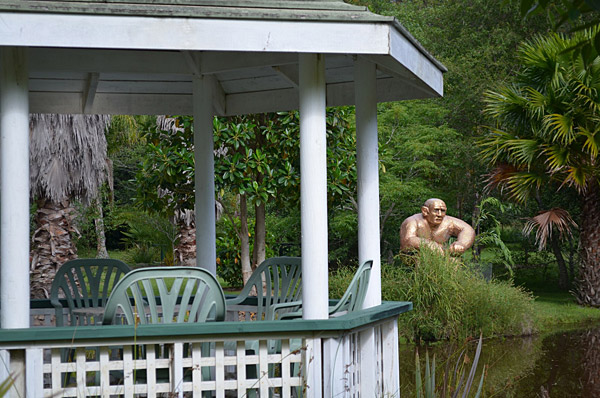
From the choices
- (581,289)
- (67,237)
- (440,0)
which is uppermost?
(440,0)

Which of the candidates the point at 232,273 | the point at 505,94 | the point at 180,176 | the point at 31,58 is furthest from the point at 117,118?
the point at 31,58

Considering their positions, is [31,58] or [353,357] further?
[31,58]

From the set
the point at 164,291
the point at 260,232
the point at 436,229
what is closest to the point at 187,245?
the point at 260,232

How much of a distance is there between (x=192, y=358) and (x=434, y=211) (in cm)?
957

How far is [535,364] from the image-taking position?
953cm

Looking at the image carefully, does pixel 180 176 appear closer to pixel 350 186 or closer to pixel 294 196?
pixel 294 196

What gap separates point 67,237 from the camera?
15594 millimetres

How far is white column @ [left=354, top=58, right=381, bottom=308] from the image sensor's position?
4.93 m

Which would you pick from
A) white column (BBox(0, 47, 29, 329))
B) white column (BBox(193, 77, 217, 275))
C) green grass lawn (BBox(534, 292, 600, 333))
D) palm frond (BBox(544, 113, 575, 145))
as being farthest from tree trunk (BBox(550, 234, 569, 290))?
white column (BBox(0, 47, 29, 329))

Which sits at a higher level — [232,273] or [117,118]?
[117,118]

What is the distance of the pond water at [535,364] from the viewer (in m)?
7.95

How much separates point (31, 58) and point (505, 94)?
11.4 metres

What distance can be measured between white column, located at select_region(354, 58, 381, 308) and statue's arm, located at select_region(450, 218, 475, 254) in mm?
8030

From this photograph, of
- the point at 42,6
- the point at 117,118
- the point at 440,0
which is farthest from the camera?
the point at 440,0
